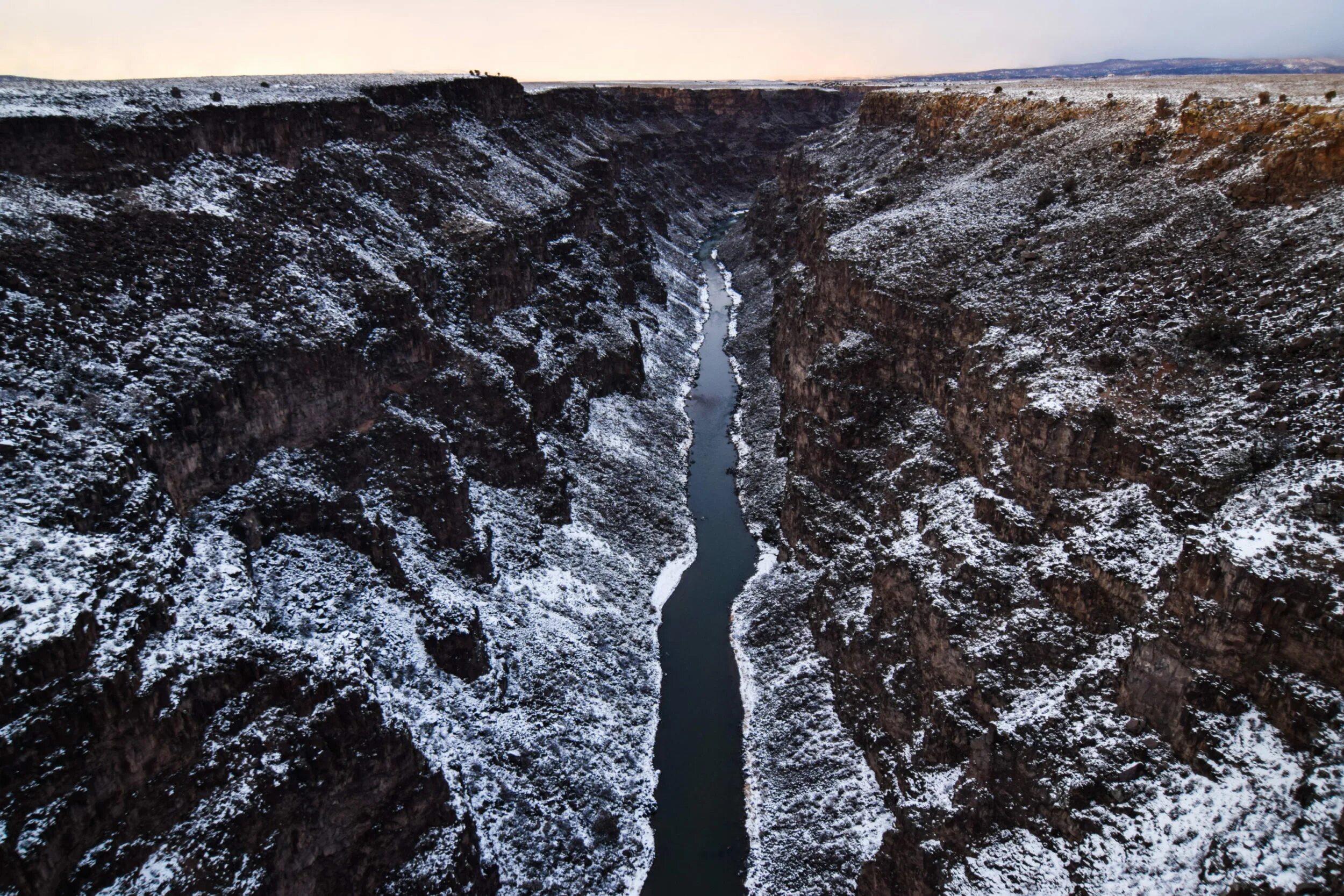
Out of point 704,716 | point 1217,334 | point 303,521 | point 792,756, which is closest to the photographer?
point 1217,334

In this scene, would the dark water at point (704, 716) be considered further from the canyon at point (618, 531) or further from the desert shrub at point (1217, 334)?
the desert shrub at point (1217, 334)

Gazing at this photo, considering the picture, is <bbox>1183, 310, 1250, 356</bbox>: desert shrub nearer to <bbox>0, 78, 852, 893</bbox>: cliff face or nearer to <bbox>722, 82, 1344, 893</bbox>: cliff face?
<bbox>722, 82, 1344, 893</bbox>: cliff face

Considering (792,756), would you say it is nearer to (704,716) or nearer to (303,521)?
(704,716)

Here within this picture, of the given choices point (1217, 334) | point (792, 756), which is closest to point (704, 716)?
point (792, 756)

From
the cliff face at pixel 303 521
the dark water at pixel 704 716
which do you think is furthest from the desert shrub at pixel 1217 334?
the cliff face at pixel 303 521

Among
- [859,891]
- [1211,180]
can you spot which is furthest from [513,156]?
[859,891]

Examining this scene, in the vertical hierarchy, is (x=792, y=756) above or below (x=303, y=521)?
below

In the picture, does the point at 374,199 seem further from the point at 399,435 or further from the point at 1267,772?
the point at 1267,772

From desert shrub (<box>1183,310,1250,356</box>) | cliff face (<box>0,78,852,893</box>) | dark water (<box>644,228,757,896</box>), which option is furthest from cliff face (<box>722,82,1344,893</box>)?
cliff face (<box>0,78,852,893</box>)
